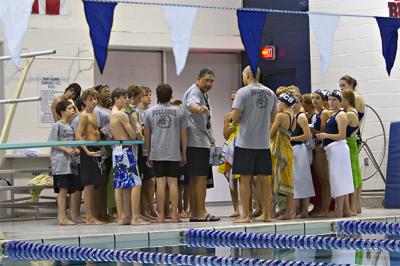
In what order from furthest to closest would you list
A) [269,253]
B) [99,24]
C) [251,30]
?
1. [251,30]
2. [269,253]
3. [99,24]

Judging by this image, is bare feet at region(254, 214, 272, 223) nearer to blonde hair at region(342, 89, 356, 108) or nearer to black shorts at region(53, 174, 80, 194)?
blonde hair at region(342, 89, 356, 108)

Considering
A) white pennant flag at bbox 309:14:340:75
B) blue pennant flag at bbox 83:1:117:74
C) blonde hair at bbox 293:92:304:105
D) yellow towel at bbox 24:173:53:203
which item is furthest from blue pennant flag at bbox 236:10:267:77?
yellow towel at bbox 24:173:53:203

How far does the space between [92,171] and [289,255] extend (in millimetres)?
3935

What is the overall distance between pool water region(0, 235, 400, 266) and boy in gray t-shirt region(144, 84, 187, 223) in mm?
1942

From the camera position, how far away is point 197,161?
12328 millimetres

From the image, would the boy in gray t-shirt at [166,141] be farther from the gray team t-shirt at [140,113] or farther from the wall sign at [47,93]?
the wall sign at [47,93]

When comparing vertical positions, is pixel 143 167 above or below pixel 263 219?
above

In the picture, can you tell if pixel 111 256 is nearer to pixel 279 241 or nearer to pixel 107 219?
pixel 279 241

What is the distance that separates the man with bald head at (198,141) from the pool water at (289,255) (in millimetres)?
2065

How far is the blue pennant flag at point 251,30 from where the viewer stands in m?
10.3

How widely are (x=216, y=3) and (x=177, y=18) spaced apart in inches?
297

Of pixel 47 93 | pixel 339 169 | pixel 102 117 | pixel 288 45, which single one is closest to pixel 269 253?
pixel 339 169

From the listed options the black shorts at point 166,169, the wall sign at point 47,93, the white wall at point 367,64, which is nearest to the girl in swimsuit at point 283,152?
the black shorts at point 166,169

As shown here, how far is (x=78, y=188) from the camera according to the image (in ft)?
42.2
